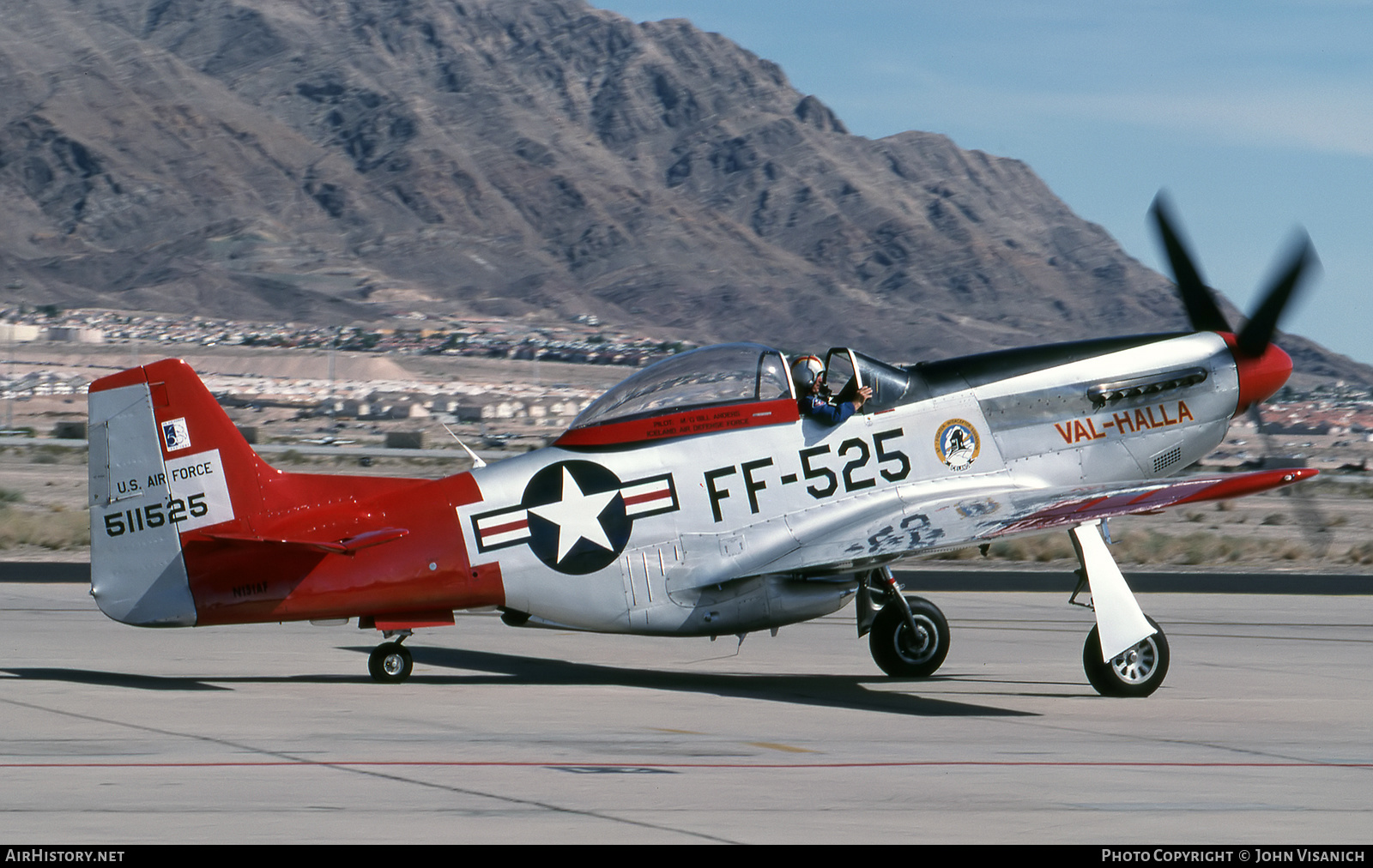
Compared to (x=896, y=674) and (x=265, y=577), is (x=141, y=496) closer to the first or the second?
(x=265, y=577)

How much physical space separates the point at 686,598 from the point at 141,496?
4.21m

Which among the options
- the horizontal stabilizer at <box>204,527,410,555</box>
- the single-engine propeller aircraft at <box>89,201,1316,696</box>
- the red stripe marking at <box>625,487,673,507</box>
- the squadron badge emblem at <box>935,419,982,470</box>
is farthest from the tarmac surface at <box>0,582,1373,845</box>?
the squadron badge emblem at <box>935,419,982,470</box>

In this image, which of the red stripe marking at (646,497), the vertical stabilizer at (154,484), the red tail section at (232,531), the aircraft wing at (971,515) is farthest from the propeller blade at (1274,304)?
the vertical stabilizer at (154,484)

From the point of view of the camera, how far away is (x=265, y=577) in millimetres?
12492

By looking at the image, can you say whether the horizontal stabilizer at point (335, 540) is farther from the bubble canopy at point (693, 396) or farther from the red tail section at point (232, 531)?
the bubble canopy at point (693, 396)

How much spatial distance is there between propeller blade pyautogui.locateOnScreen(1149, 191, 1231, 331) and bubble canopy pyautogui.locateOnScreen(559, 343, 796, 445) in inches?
178

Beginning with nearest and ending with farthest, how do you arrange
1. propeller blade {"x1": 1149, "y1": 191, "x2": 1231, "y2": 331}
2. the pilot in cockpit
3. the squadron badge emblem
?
the pilot in cockpit < the squadron badge emblem < propeller blade {"x1": 1149, "y1": 191, "x2": 1231, "y2": 331}

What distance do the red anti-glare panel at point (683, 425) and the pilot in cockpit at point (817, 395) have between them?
7.2 inches

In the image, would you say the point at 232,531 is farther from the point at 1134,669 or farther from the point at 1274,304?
the point at 1274,304

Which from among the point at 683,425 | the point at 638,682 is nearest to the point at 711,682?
the point at 638,682

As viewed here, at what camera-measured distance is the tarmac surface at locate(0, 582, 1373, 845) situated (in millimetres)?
8219

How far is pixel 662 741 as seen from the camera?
10.9m

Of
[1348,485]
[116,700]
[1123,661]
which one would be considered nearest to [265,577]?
[116,700]

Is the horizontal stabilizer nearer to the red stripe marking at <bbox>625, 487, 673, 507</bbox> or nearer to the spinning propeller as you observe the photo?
the red stripe marking at <bbox>625, 487, 673, 507</bbox>
